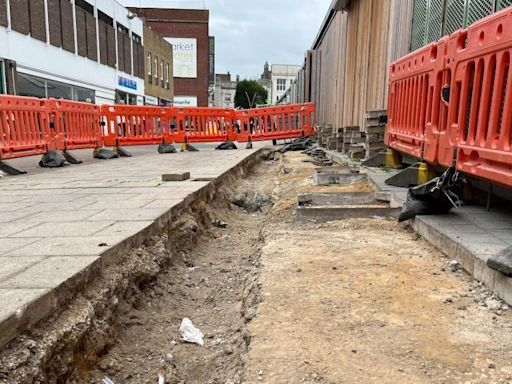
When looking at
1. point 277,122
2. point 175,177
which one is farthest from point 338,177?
point 277,122

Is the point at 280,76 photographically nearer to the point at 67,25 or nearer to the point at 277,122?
the point at 67,25

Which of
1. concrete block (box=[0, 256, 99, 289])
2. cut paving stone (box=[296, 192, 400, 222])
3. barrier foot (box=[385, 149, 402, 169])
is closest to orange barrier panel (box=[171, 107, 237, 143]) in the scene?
barrier foot (box=[385, 149, 402, 169])

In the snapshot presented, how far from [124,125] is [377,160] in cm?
849

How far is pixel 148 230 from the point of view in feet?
11.5

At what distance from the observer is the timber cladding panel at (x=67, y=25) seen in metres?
20.6

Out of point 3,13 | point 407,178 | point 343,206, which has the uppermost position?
point 3,13

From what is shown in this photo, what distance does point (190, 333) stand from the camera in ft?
8.65

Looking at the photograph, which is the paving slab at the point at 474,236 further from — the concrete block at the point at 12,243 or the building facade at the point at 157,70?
the building facade at the point at 157,70

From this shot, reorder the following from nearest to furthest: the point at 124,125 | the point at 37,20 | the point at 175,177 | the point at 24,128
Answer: the point at 175,177 → the point at 24,128 → the point at 124,125 → the point at 37,20

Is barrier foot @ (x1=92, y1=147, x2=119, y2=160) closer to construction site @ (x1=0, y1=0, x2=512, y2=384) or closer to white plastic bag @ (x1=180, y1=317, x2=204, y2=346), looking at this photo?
construction site @ (x1=0, y1=0, x2=512, y2=384)

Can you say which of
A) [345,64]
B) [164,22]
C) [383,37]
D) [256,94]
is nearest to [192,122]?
[345,64]

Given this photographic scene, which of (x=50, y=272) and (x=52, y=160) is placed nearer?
(x=50, y=272)

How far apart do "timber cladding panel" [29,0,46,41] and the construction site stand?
46.5 ft

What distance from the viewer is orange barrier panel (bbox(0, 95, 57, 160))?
313 inches
